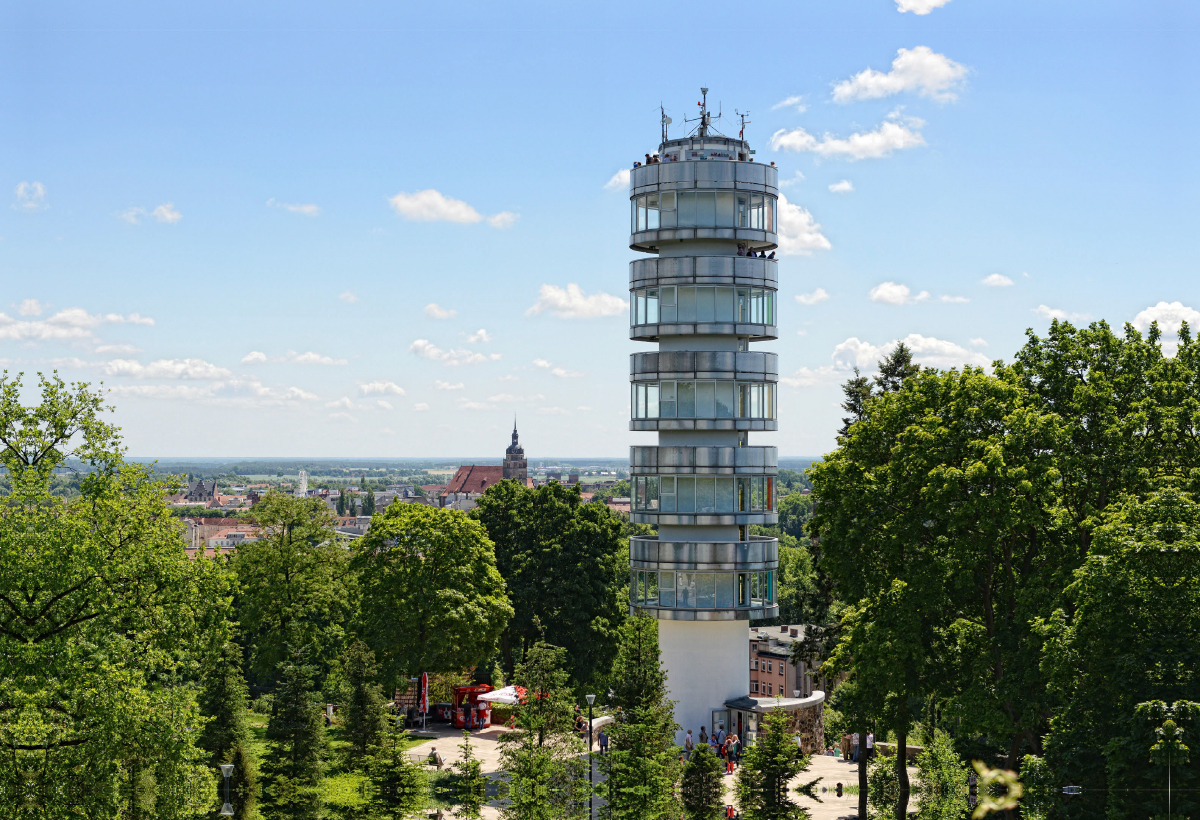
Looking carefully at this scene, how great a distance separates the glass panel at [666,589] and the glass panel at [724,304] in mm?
13015

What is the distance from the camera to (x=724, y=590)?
5953 cm

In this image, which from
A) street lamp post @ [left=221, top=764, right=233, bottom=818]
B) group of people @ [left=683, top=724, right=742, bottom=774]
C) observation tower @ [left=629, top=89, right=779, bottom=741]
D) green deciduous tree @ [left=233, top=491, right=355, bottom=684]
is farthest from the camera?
green deciduous tree @ [left=233, top=491, right=355, bottom=684]

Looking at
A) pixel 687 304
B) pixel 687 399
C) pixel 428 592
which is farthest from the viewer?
pixel 428 592

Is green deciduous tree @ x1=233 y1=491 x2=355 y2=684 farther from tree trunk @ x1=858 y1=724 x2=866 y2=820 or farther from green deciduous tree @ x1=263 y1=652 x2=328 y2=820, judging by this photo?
tree trunk @ x1=858 y1=724 x2=866 y2=820

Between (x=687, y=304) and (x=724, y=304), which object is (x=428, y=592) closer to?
(x=687, y=304)

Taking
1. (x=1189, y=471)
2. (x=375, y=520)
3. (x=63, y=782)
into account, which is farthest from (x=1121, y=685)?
(x=375, y=520)

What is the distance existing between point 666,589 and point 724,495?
550cm

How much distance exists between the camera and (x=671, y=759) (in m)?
41.2

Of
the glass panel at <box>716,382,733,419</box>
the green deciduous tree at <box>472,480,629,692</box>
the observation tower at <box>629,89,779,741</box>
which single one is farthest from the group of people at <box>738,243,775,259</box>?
the green deciduous tree at <box>472,480,629,692</box>

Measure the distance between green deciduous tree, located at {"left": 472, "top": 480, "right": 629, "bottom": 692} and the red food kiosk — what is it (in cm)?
575

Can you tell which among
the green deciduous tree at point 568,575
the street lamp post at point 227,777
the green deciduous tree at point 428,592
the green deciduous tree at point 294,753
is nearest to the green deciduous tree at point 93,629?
the street lamp post at point 227,777

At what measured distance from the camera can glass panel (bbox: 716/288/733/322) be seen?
59812 millimetres

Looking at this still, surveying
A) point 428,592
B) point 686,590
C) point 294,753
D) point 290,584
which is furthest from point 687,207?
point 294,753

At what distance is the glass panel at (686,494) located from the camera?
59688 mm
